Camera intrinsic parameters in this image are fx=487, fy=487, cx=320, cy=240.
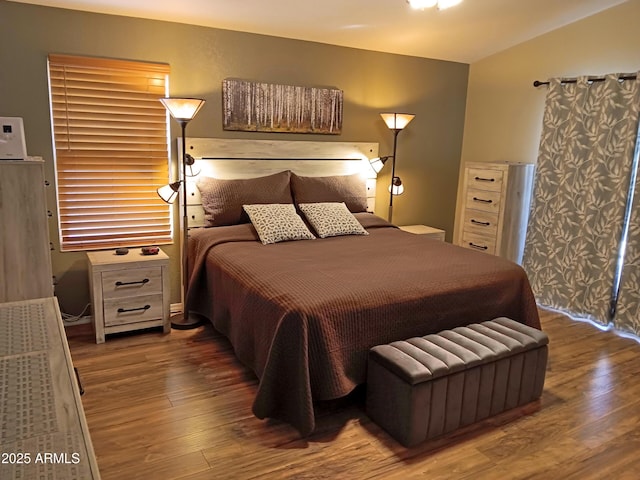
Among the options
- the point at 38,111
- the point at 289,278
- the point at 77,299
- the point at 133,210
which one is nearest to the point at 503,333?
the point at 289,278

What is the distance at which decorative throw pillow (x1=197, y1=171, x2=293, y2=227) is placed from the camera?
3520mm

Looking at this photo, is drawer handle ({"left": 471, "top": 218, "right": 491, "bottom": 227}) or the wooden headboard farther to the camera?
drawer handle ({"left": 471, "top": 218, "right": 491, "bottom": 227})

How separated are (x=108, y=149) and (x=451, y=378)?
2.67 metres

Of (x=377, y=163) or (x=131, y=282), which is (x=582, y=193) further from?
(x=131, y=282)

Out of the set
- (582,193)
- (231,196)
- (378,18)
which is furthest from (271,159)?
(582,193)

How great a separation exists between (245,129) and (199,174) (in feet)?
1.69

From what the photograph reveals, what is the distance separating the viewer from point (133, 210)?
3514mm

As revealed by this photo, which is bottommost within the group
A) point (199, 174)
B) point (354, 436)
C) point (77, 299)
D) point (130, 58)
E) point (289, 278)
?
point (354, 436)

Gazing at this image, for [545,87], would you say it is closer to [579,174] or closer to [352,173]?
[579,174]

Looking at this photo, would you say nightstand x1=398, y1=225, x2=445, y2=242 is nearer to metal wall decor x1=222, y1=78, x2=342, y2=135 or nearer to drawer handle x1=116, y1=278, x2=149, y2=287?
metal wall decor x1=222, y1=78, x2=342, y2=135

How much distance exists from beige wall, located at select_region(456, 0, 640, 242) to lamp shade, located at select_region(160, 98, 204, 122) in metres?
2.85

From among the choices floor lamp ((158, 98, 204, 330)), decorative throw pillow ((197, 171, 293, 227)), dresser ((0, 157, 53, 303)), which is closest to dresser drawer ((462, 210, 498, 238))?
decorative throw pillow ((197, 171, 293, 227))

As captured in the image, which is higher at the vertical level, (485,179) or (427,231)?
(485,179)

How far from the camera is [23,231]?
2.52 metres
